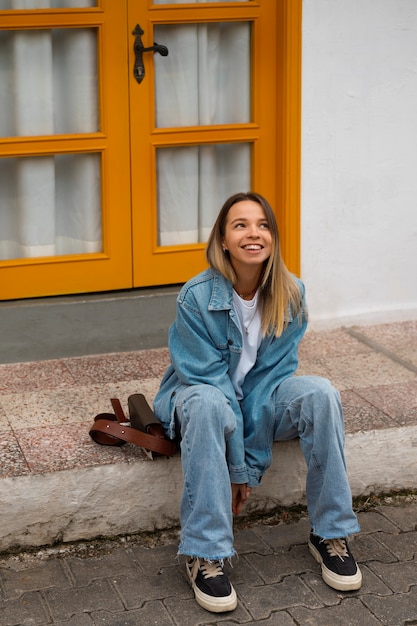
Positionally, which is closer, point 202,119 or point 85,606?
point 85,606

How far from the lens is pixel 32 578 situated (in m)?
3.65

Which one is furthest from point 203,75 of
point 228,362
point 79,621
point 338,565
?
point 79,621

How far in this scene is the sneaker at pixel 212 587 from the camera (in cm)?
346

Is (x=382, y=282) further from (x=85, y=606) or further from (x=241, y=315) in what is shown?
(x=85, y=606)

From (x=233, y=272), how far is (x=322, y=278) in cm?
173

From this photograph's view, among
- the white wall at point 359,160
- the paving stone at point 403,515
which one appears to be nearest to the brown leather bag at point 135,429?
the paving stone at point 403,515

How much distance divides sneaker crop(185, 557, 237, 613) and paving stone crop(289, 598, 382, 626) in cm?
22

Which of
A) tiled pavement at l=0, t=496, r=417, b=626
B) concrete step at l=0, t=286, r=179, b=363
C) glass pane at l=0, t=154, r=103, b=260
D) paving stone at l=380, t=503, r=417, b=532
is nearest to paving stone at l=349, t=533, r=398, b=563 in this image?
tiled pavement at l=0, t=496, r=417, b=626

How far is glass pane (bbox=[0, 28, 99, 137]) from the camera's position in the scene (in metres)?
4.87

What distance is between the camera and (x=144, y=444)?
12.6 ft

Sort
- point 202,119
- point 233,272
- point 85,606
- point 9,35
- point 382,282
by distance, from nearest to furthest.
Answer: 1. point 85,606
2. point 233,272
3. point 9,35
4. point 202,119
5. point 382,282

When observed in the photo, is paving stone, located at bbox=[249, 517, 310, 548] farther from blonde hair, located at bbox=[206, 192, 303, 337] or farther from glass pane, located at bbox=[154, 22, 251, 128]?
glass pane, located at bbox=[154, 22, 251, 128]

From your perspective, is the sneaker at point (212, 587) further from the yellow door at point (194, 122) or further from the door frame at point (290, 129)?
the door frame at point (290, 129)

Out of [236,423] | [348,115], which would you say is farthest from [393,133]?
[236,423]
